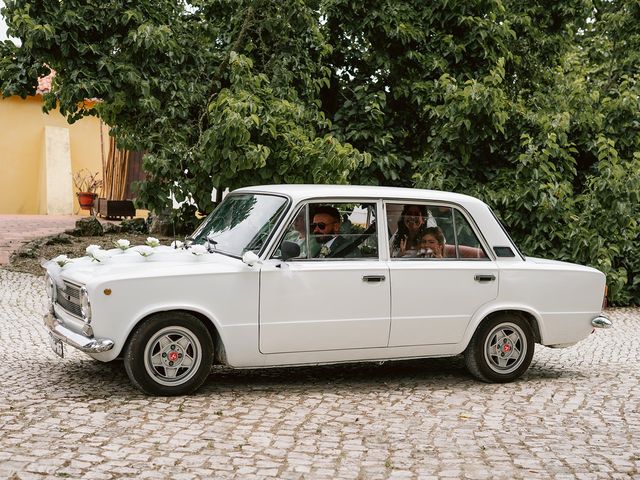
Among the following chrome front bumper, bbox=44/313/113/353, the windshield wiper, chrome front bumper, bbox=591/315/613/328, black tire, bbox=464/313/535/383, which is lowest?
black tire, bbox=464/313/535/383

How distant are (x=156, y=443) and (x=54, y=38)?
8.39 m

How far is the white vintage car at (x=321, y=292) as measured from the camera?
6.61m

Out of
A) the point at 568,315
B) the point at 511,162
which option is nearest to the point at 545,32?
the point at 511,162

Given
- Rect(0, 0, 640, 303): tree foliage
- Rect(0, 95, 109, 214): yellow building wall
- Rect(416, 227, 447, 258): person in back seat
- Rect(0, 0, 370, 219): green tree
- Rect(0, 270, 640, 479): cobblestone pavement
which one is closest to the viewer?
Rect(0, 270, 640, 479): cobblestone pavement

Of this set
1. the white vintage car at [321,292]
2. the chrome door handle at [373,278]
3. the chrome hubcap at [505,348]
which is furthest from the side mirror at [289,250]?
the chrome hubcap at [505,348]

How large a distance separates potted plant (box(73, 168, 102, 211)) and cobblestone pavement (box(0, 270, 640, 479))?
56.8 feet

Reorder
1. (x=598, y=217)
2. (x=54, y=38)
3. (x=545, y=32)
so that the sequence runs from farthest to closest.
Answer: (x=545, y=32)
(x=598, y=217)
(x=54, y=38)

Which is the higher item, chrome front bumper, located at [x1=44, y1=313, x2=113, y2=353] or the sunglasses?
the sunglasses

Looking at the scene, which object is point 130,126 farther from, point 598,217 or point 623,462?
point 623,462

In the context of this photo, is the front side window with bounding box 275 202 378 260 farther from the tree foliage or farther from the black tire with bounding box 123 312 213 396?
the tree foliage

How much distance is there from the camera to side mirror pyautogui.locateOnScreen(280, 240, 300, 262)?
6.87 meters

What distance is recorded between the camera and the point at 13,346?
900cm

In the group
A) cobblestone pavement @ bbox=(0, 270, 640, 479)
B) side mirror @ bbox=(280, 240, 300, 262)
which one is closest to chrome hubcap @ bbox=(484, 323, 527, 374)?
cobblestone pavement @ bbox=(0, 270, 640, 479)

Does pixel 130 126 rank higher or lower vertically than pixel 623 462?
higher
